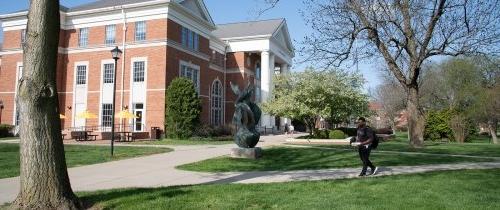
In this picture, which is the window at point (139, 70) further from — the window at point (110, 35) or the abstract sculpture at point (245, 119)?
the abstract sculpture at point (245, 119)

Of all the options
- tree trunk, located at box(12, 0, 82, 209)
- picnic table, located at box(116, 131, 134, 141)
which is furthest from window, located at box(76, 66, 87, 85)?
tree trunk, located at box(12, 0, 82, 209)

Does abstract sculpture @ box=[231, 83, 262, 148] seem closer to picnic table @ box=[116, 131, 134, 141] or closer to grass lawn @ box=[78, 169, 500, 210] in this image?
grass lawn @ box=[78, 169, 500, 210]

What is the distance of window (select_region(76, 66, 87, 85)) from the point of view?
39312 mm

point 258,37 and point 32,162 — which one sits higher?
point 258,37

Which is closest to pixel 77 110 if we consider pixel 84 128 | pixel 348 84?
pixel 84 128

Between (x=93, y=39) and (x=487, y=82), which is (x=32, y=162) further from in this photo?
(x=487, y=82)

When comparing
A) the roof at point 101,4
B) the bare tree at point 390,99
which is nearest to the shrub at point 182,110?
the roof at point 101,4

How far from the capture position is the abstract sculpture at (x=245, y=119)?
56.9ft

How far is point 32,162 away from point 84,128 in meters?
32.8

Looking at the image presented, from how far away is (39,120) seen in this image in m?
6.97

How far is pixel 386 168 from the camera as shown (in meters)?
13.8

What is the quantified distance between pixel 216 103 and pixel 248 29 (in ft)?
37.5

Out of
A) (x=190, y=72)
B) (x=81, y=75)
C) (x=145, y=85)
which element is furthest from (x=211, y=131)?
(x=81, y=75)

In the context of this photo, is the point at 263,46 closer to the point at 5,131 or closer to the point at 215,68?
the point at 215,68
